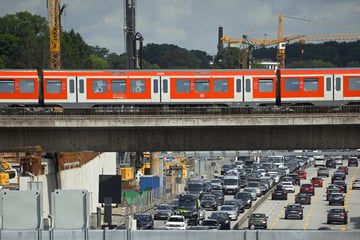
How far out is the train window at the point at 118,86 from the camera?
5322 centimetres

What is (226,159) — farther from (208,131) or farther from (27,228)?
(27,228)

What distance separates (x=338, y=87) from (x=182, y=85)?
9.25 meters

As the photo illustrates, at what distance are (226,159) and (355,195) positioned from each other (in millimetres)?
54988

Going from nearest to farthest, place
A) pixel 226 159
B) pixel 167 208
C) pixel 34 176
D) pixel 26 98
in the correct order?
1. pixel 34 176
2. pixel 26 98
3. pixel 167 208
4. pixel 226 159

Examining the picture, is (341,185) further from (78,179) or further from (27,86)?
(27,86)

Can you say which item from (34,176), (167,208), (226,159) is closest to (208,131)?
(34,176)

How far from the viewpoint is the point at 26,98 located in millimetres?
52969

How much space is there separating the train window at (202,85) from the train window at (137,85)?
3195 mm

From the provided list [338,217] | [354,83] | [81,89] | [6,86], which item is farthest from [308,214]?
[6,86]

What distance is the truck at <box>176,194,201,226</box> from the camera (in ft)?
196

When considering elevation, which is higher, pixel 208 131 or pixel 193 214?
pixel 208 131

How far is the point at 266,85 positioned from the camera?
53406mm

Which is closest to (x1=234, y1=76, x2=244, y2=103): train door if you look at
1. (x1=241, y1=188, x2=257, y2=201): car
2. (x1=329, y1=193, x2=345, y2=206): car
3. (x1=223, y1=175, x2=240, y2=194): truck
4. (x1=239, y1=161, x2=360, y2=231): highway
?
(x1=239, y1=161, x2=360, y2=231): highway

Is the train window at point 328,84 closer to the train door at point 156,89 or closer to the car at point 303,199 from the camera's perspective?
the train door at point 156,89
